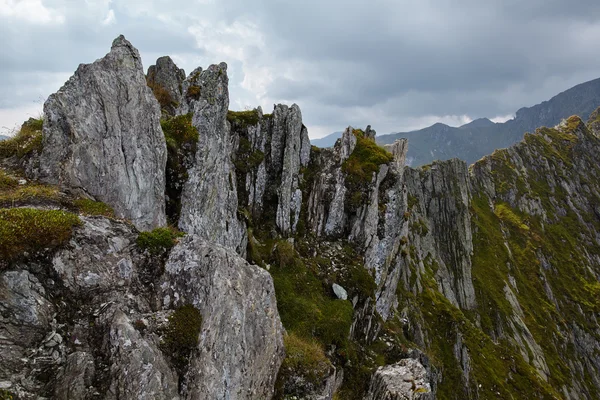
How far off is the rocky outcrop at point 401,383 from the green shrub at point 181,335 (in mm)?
14521

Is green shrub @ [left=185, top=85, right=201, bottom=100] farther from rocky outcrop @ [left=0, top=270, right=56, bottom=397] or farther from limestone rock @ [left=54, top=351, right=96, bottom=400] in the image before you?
limestone rock @ [left=54, top=351, right=96, bottom=400]

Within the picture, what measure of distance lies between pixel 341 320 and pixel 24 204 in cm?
2297

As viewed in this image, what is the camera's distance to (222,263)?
14.6 metres

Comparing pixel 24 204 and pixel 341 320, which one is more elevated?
pixel 24 204

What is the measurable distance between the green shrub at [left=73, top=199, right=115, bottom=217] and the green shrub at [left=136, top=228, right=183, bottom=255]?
2635 millimetres

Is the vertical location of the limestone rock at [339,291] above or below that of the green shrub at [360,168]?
below

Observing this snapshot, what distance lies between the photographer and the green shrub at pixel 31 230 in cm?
1031

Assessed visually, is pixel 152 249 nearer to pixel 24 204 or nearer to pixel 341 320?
pixel 24 204

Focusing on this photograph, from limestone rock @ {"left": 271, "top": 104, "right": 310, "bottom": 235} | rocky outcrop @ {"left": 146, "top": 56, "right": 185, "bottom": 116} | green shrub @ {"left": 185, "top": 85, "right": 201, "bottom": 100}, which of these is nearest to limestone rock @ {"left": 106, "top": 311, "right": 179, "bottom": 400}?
green shrub @ {"left": 185, "top": 85, "right": 201, "bottom": 100}

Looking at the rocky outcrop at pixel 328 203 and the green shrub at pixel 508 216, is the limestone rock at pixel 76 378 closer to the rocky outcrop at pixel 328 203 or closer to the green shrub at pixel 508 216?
the rocky outcrop at pixel 328 203

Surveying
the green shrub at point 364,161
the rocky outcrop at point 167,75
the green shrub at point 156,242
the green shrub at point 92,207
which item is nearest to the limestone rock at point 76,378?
the green shrub at point 156,242

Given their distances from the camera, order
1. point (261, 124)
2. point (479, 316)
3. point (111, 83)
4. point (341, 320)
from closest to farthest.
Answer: point (111, 83), point (341, 320), point (261, 124), point (479, 316)

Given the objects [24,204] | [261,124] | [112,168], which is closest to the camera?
[24,204]

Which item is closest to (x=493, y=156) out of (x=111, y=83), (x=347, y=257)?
(x=347, y=257)
